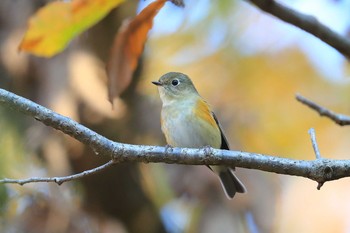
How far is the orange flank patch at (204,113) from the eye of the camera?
4.46 metres

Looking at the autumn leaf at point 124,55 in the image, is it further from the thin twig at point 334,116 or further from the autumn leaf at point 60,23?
the thin twig at point 334,116

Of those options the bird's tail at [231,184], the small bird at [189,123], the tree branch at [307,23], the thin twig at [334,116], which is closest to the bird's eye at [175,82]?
the small bird at [189,123]

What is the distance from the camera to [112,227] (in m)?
5.91

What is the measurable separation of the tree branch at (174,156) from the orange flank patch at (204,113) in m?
1.87

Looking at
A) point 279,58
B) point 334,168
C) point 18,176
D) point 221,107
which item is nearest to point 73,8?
point 334,168

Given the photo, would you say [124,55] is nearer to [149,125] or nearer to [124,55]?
[124,55]

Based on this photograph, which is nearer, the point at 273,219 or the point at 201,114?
the point at 201,114

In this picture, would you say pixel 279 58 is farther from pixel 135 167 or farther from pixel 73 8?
pixel 73 8

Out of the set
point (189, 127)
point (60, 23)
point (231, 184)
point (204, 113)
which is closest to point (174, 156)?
point (60, 23)

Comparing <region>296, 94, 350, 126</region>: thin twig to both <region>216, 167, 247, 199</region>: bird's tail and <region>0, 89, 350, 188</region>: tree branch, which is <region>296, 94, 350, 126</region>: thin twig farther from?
<region>216, 167, 247, 199</region>: bird's tail

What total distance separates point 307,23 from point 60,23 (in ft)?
3.66

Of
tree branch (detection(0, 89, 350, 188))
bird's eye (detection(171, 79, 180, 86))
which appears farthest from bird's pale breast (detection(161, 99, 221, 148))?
tree branch (detection(0, 89, 350, 188))

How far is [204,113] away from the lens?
4512 mm

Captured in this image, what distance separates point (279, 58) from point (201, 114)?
91.8 inches
